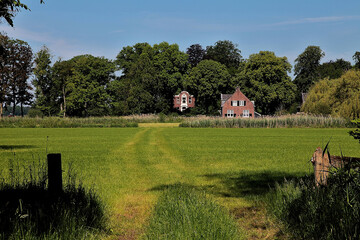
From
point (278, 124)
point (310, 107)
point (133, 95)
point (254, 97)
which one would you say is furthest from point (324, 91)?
point (133, 95)

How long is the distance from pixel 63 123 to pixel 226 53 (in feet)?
238

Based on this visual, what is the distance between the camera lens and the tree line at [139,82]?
270 ft

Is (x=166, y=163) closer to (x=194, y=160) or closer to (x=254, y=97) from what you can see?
(x=194, y=160)

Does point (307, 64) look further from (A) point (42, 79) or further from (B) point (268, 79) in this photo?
(A) point (42, 79)

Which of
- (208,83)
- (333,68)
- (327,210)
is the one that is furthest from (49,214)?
(333,68)

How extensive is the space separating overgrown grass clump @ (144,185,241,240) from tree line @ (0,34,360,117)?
7330 cm

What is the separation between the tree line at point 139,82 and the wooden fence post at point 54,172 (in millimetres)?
74038

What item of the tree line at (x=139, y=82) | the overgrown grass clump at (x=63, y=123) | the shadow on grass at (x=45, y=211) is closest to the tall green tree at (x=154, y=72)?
the tree line at (x=139, y=82)

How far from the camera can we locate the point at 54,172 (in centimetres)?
547

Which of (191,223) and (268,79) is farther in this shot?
(268,79)

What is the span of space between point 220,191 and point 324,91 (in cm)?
5235

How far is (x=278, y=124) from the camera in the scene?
5109 centimetres

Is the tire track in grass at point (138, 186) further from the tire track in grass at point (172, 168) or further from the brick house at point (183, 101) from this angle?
the brick house at point (183, 101)

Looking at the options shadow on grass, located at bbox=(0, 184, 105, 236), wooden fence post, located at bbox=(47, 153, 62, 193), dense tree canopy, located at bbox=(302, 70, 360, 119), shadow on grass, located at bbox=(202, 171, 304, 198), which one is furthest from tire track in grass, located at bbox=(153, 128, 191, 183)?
dense tree canopy, located at bbox=(302, 70, 360, 119)
